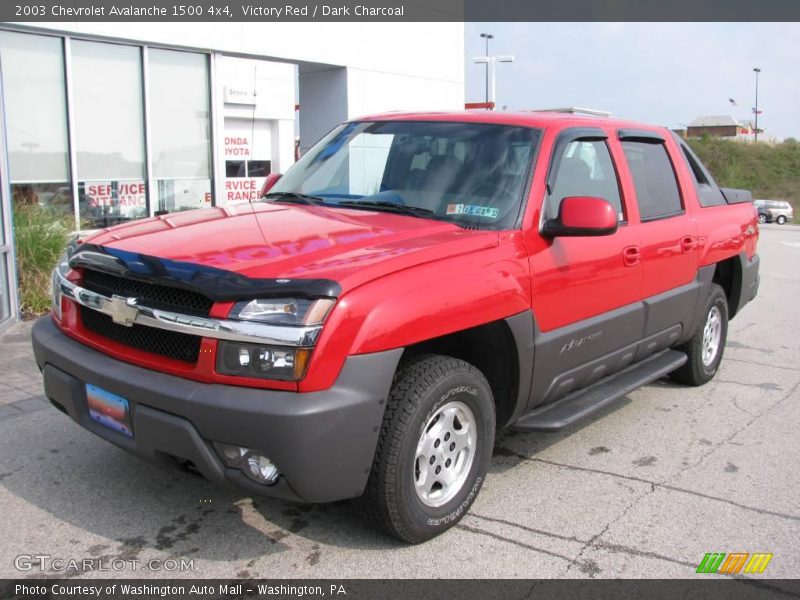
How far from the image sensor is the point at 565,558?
347 centimetres

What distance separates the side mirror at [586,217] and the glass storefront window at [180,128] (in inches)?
320

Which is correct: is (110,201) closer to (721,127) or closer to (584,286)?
(584,286)

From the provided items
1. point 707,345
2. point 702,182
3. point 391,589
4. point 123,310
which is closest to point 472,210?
point 123,310

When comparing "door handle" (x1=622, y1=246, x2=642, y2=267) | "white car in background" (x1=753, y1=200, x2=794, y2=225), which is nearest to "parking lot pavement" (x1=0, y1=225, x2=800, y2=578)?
"door handle" (x1=622, y1=246, x2=642, y2=267)

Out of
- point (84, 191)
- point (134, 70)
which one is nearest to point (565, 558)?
point (84, 191)

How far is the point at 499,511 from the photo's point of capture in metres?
3.93

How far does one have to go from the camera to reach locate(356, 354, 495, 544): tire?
3242mm

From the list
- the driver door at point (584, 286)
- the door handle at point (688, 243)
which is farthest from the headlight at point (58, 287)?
the door handle at point (688, 243)

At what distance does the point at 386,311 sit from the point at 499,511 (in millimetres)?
1392

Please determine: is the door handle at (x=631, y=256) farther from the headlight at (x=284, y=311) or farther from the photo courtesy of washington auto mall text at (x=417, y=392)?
the headlight at (x=284, y=311)

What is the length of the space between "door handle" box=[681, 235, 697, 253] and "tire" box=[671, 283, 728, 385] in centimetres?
63

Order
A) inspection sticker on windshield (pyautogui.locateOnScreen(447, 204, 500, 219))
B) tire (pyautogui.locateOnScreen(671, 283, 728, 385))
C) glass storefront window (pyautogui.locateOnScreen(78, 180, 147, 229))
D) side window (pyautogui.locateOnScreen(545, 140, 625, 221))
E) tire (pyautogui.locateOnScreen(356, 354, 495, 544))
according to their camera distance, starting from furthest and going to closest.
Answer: glass storefront window (pyautogui.locateOnScreen(78, 180, 147, 229)) → tire (pyautogui.locateOnScreen(671, 283, 728, 385)) → side window (pyautogui.locateOnScreen(545, 140, 625, 221)) → inspection sticker on windshield (pyautogui.locateOnScreen(447, 204, 500, 219)) → tire (pyautogui.locateOnScreen(356, 354, 495, 544))

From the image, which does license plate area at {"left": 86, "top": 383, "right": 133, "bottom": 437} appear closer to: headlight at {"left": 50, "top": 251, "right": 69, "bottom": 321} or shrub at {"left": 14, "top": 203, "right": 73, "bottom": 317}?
headlight at {"left": 50, "top": 251, "right": 69, "bottom": 321}

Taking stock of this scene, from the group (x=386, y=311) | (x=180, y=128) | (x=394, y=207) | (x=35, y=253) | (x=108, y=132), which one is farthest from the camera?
(x=180, y=128)
